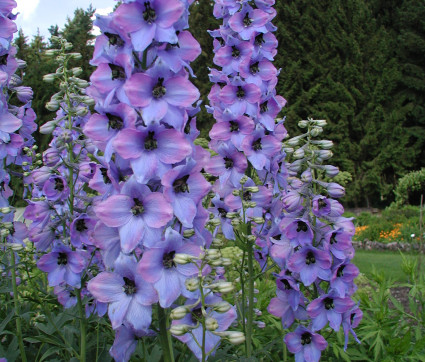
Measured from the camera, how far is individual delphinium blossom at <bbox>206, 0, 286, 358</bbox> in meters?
2.13

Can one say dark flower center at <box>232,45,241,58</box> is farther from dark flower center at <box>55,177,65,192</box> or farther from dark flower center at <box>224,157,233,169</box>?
dark flower center at <box>55,177,65,192</box>

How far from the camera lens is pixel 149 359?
1771mm

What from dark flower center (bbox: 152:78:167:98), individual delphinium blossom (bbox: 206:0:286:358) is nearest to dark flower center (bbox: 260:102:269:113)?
individual delphinium blossom (bbox: 206:0:286:358)

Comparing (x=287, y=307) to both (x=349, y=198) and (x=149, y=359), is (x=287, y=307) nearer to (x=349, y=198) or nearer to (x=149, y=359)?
(x=149, y=359)

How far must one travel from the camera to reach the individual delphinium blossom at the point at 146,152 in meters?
1.21

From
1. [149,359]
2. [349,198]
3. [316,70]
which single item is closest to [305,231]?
[149,359]

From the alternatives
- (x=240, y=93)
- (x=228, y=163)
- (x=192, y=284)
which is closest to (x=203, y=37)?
(x=240, y=93)

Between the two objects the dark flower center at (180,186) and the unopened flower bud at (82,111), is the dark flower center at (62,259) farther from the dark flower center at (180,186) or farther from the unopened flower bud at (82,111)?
the dark flower center at (180,186)

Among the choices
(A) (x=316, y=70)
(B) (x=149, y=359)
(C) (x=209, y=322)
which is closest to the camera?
(C) (x=209, y=322)

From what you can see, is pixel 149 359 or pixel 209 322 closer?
pixel 209 322

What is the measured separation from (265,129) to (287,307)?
0.86m

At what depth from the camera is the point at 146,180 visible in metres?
1.22

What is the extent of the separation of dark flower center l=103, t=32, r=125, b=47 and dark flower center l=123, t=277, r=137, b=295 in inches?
26.1

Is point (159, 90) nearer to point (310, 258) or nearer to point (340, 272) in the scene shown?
point (310, 258)
